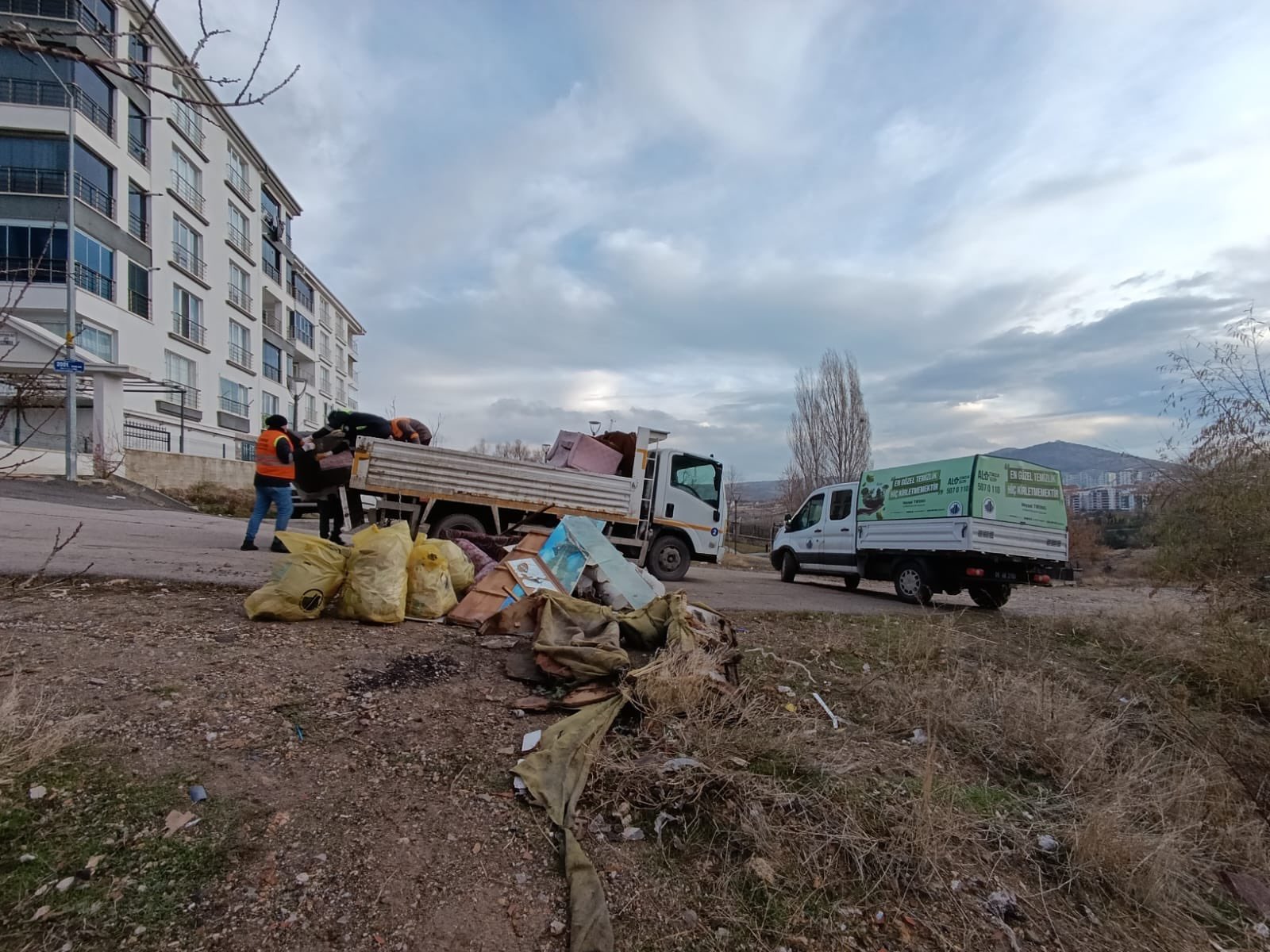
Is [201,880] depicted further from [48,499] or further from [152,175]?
[152,175]

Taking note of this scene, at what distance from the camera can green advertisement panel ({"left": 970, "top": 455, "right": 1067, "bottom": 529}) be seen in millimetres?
9875

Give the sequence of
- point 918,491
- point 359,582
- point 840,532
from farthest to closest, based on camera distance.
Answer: point 840,532 < point 918,491 < point 359,582

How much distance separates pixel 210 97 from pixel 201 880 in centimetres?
255

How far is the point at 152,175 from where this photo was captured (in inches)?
998

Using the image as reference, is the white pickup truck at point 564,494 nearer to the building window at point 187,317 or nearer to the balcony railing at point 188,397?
the balcony railing at point 188,397

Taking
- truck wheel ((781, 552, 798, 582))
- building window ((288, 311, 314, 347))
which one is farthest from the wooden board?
building window ((288, 311, 314, 347))

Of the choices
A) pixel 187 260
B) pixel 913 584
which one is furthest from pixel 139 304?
pixel 913 584

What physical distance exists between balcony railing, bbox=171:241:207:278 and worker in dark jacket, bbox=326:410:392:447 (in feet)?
74.7

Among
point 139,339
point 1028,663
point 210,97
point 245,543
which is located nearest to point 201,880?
point 210,97

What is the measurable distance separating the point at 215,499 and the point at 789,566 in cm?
1709

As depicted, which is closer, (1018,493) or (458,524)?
(458,524)

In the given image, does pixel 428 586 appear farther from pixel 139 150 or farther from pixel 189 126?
pixel 189 126

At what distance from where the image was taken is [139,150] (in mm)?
24781

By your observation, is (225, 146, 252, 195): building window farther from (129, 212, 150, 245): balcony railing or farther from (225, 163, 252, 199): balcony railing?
(129, 212, 150, 245): balcony railing
